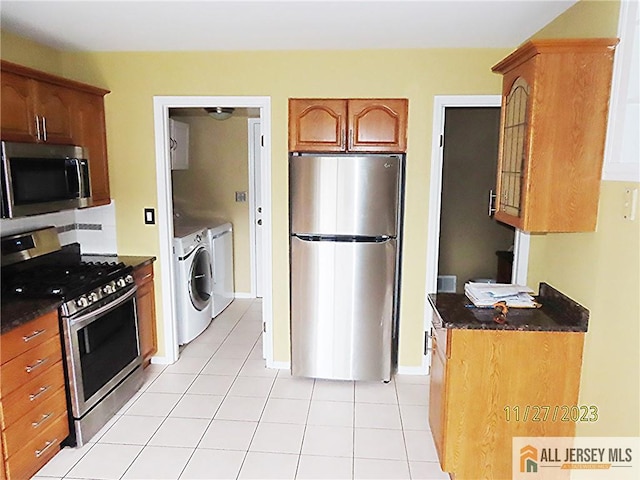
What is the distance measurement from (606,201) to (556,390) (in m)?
0.87

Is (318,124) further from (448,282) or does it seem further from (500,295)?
(448,282)

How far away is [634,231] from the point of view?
5.64ft

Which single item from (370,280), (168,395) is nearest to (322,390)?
(370,280)

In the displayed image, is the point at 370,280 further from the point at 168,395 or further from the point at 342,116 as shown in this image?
the point at 168,395

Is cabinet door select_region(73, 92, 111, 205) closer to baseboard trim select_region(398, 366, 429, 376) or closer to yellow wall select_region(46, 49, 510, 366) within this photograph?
yellow wall select_region(46, 49, 510, 366)

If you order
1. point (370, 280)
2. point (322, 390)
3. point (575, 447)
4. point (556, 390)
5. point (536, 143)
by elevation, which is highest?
point (536, 143)

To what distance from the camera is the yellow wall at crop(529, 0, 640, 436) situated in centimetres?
172

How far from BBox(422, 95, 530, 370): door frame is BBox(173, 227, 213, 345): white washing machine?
193 cm

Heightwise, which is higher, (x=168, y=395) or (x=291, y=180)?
(x=291, y=180)

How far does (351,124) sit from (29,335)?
218 cm

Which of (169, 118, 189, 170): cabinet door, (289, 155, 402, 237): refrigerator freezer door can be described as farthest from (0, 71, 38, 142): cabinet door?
(169, 118, 189, 170): cabinet door

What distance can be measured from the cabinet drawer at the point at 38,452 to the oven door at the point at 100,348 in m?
0.11

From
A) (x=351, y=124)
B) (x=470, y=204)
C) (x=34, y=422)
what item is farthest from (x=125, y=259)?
(x=470, y=204)

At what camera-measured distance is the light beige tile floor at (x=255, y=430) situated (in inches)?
91.8
